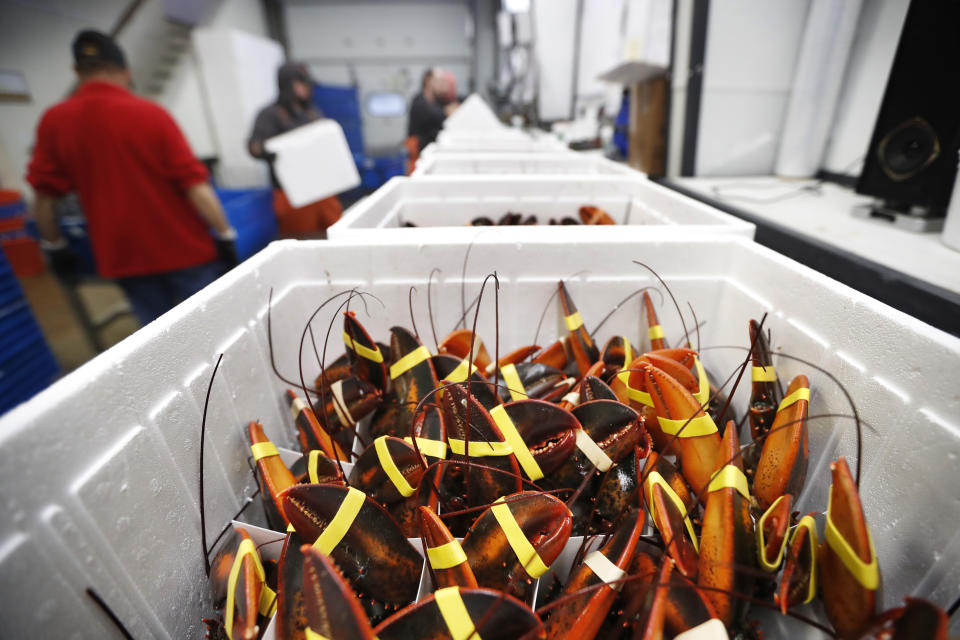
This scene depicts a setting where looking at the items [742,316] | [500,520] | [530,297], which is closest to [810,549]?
[500,520]

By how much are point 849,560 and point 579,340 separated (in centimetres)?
43

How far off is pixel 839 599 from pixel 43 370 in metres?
2.39

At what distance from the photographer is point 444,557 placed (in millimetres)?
412

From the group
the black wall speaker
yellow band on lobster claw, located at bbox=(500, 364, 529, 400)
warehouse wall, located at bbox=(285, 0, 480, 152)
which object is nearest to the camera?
yellow band on lobster claw, located at bbox=(500, 364, 529, 400)

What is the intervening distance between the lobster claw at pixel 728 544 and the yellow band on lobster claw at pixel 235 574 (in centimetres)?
45

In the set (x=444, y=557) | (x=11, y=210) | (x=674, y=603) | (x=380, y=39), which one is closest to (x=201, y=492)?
(x=444, y=557)

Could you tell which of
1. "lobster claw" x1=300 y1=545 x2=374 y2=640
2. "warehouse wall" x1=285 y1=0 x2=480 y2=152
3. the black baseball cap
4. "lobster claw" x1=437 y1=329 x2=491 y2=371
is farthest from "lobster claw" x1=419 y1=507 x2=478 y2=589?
"warehouse wall" x1=285 y1=0 x2=480 y2=152

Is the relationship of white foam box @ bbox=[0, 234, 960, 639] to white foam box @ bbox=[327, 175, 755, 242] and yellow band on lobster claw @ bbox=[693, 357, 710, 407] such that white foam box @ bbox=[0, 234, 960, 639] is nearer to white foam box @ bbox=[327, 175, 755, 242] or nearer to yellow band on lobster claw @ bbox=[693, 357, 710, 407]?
yellow band on lobster claw @ bbox=[693, 357, 710, 407]

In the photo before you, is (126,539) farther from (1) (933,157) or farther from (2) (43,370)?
(2) (43,370)

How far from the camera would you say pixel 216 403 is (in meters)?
0.52

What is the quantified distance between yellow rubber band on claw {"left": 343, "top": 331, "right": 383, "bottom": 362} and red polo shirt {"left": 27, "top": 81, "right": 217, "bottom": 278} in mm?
1174

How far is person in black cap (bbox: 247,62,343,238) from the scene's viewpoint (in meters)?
2.47

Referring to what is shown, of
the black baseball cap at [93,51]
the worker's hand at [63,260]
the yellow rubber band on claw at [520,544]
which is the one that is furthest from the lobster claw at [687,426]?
the worker's hand at [63,260]

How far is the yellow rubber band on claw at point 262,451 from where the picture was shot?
525 mm
